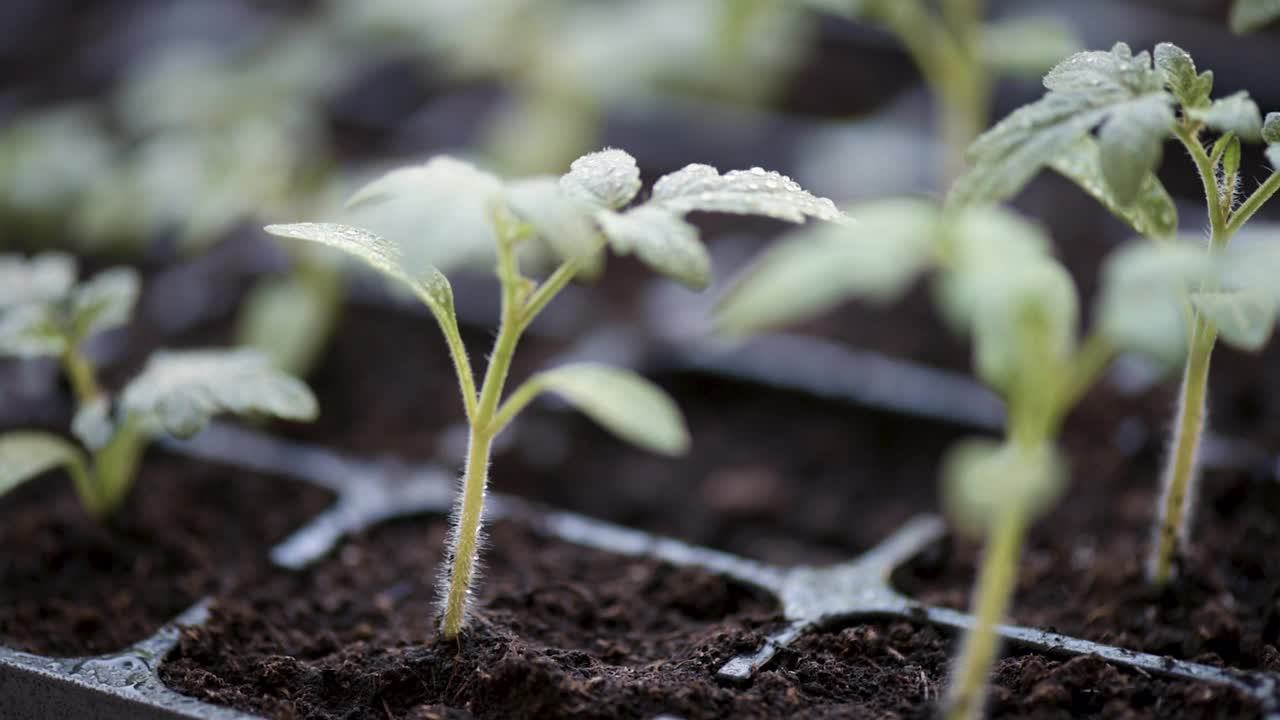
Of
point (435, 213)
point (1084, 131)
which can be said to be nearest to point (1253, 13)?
point (1084, 131)

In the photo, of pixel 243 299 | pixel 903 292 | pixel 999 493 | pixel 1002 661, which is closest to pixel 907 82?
pixel 903 292

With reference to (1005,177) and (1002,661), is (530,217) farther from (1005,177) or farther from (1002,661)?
(1002,661)

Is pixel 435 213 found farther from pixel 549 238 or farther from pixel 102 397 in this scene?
pixel 102 397

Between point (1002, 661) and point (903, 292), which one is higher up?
point (903, 292)

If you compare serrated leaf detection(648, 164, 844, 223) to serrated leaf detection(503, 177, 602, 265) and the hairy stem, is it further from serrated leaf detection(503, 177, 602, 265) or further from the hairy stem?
the hairy stem

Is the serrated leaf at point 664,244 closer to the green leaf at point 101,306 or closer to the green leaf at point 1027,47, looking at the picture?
the green leaf at point 101,306
